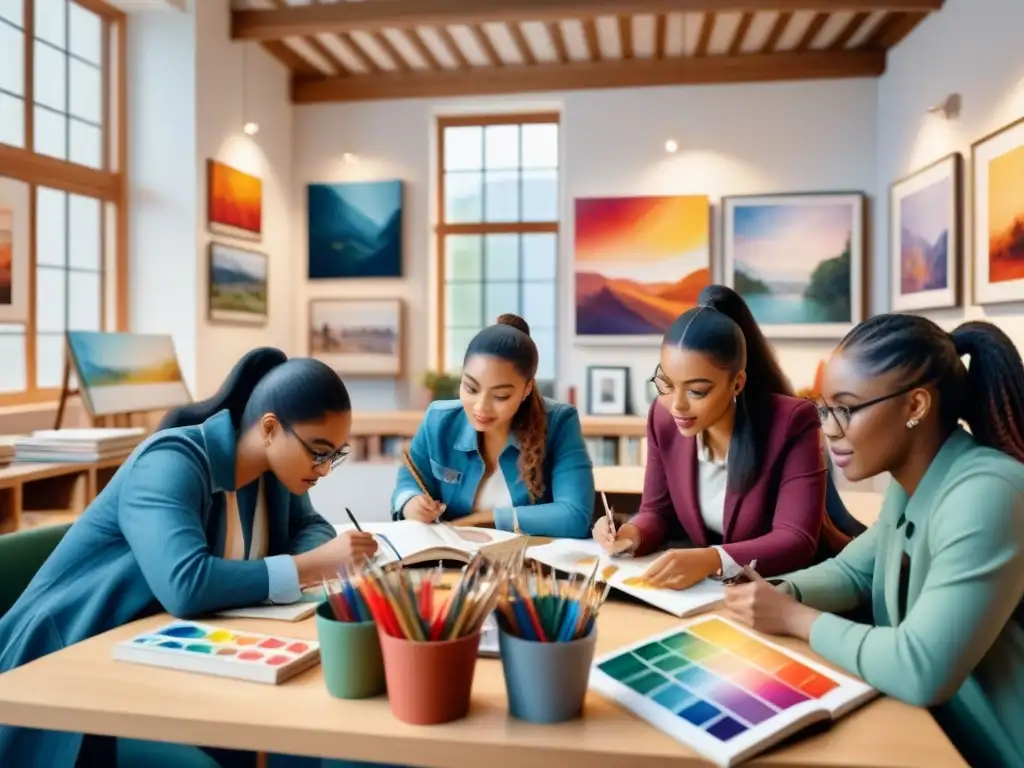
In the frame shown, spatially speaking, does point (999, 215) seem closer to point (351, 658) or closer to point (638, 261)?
point (638, 261)

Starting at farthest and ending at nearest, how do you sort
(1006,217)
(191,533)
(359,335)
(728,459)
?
(359,335) < (1006,217) < (728,459) < (191,533)

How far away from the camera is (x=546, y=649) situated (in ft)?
2.92

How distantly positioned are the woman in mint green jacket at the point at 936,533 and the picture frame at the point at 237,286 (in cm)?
427

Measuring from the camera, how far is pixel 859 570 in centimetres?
132

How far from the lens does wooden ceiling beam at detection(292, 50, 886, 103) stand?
5.40 m

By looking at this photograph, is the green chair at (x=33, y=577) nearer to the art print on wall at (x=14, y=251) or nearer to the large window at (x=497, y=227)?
A: the art print on wall at (x=14, y=251)

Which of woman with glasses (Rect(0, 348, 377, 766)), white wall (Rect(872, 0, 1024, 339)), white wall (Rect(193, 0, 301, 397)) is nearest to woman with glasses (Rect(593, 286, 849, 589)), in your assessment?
woman with glasses (Rect(0, 348, 377, 766))

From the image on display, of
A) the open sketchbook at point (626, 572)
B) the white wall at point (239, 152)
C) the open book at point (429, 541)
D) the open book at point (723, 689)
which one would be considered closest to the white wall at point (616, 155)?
the white wall at point (239, 152)

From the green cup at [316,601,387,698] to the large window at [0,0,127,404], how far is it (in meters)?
3.58

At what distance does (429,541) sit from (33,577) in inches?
28.1

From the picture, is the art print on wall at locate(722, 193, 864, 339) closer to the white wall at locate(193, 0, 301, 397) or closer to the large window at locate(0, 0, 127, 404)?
the white wall at locate(193, 0, 301, 397)

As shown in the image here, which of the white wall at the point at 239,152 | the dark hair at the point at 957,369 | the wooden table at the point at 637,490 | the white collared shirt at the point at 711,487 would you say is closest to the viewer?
the dark hair at the point at 957,369

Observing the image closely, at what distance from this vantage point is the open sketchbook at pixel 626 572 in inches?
50.9

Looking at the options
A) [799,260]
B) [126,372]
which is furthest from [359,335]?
[799,260]
